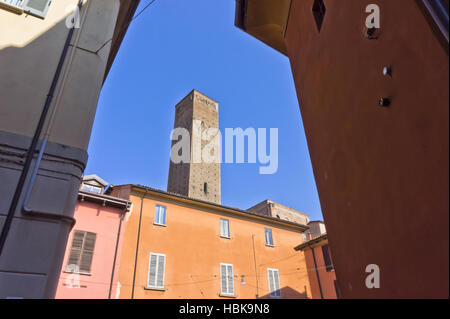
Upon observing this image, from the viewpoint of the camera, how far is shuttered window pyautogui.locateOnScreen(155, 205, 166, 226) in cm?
1653

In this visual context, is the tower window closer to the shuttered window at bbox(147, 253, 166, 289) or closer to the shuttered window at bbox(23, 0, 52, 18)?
the shuttered window at bbox(23, 0, 52, 18)

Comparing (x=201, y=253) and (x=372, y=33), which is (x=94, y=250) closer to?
(x=201, y=253)

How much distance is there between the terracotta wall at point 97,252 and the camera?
1251 centimetres

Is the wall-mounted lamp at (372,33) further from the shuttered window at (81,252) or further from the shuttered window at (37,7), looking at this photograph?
the shuttered window at (81,252)

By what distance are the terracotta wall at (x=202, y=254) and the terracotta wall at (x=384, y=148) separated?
40.4ft

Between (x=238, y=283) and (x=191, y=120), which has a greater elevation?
(x=191, y=120)

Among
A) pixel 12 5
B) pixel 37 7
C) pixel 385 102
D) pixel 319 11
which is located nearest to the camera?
pixel 385 102

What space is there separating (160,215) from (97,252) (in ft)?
12.9

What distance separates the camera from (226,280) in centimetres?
1706

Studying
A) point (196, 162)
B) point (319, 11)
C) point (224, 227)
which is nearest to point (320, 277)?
point (224, 227)
